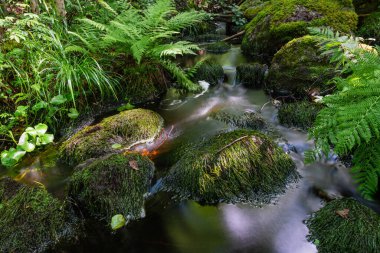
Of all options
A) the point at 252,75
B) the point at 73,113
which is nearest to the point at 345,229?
the point at 73,113

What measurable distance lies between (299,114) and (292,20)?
2982 mm

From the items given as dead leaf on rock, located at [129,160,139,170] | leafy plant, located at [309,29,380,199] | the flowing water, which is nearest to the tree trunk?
the flowing water

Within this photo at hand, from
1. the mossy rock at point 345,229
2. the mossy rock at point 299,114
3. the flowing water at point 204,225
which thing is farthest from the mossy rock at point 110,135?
the mossy rock at point 345,229

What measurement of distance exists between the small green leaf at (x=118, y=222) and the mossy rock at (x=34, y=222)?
312mm

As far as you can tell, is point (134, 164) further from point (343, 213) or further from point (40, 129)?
point (343, 213)

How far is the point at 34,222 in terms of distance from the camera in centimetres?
244

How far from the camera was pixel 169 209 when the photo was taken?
9.06ft

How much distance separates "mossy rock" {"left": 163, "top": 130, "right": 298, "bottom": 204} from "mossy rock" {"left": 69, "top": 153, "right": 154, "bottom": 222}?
0.36 m

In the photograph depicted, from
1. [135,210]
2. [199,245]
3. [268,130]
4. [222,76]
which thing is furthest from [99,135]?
[222,76]

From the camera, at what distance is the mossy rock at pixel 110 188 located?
265cm

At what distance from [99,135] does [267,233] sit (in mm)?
2235

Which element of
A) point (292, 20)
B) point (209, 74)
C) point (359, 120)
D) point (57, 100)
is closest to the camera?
point (359, 120)

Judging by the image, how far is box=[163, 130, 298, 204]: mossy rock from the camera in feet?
9.16

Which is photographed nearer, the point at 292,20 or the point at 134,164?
the point at 134,164
